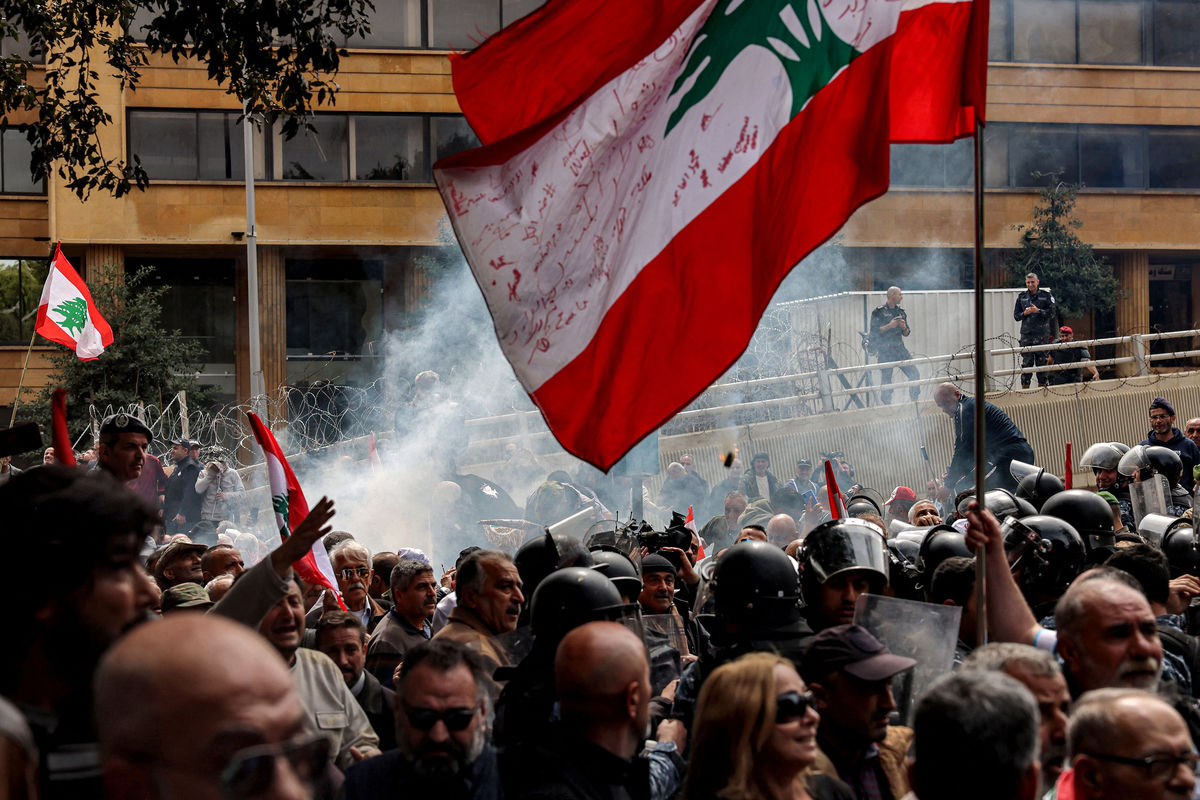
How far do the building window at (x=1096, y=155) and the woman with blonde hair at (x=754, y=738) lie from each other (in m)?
32.1

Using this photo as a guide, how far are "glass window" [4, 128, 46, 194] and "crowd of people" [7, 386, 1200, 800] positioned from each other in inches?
1252

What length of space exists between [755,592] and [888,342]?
16968 millimetres

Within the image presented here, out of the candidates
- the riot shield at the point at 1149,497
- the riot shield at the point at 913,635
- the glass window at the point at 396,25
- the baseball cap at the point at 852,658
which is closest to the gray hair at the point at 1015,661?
the baseball cap at the point at 852,658

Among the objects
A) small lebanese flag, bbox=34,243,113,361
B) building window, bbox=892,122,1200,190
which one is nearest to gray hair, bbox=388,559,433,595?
small lebanese flag, bbox=34,243,113,361

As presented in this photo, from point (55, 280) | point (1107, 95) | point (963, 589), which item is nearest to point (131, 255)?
point (55, 280)

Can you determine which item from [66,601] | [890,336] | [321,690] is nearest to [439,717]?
[66,601]

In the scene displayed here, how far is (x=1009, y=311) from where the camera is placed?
2445 cm

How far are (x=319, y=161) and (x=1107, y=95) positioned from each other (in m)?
21.0

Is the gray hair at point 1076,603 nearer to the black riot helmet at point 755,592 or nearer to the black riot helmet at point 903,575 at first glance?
the black riot helmet at point 755,592

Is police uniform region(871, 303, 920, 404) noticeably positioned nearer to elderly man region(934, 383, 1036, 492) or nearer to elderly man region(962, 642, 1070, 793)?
elderly man region(934, 383, 1036, 492)

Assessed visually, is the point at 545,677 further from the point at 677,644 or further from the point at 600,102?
the point at 600,102

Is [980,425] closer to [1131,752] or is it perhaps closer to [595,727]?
[1131,752]

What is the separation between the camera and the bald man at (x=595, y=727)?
11.5 ft

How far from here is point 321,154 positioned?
34.0 m
